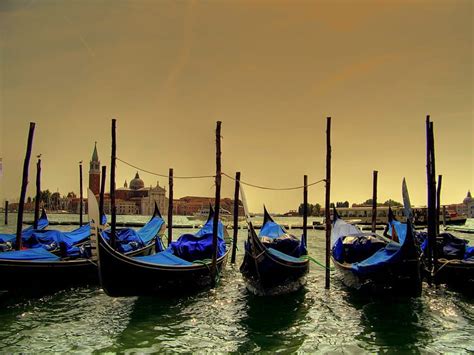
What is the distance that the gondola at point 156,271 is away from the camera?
6863 millimetres

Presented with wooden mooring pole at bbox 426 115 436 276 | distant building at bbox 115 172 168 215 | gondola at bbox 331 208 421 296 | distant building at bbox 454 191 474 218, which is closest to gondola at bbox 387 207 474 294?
wooden mooring pole at bbox 426 115 436 276

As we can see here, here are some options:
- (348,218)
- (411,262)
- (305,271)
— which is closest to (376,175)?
(305,271)

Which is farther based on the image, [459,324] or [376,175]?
[376,175]

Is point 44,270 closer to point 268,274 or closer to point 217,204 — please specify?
point 217,204

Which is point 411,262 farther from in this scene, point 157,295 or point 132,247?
point 132,247

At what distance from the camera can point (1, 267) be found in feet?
26.3

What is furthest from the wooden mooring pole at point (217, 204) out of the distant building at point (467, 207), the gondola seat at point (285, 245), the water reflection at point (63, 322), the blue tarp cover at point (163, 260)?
the distant building at point (467, 207)

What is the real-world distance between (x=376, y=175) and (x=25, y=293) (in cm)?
1278

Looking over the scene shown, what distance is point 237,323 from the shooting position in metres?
6.80

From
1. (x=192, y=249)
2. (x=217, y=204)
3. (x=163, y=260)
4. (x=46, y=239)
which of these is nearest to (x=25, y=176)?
(x=46, y=239)

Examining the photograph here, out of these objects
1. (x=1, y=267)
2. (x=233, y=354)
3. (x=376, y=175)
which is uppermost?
(x=376, y=175)

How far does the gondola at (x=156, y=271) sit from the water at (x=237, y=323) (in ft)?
1.00

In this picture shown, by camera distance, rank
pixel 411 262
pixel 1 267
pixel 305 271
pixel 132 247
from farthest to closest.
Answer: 1. pixel 132 247
2. pixel 305 271
3. pixel 1 267
4. pixel 411 262

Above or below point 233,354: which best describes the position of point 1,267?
above
